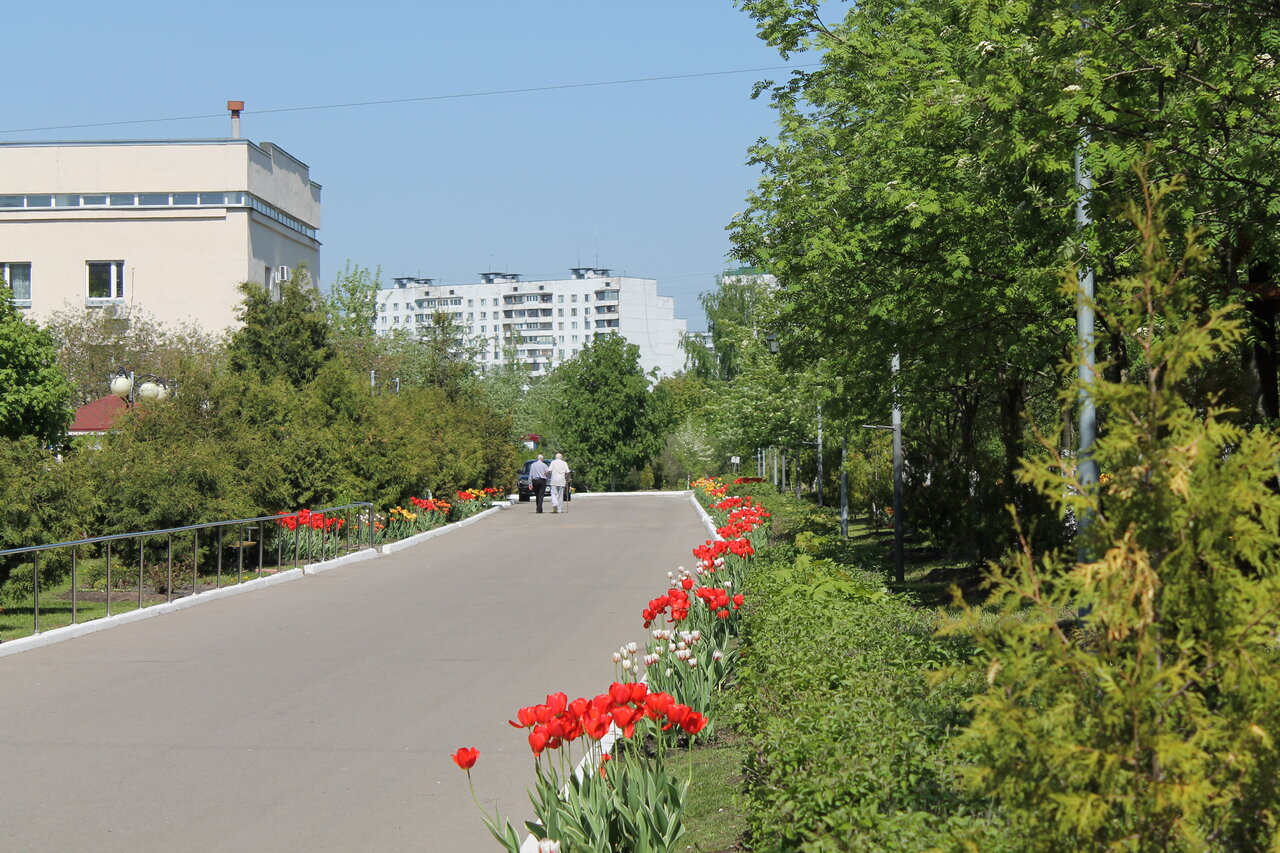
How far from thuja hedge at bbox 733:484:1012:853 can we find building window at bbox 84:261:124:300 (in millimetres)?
51877

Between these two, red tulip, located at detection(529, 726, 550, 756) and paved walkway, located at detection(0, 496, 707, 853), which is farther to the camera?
paved walkway, located at detection(0, 496, 707, 853)

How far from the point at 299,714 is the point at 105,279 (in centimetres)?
5112

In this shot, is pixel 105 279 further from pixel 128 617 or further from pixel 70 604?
pixel 128 617

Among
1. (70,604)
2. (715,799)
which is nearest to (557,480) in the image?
(70,604)

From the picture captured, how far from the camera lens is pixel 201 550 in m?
17.8

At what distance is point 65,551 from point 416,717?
21.5ft

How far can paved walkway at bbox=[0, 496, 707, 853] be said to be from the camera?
6754 mm

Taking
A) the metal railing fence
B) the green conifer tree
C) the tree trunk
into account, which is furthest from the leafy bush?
the metal railing fence

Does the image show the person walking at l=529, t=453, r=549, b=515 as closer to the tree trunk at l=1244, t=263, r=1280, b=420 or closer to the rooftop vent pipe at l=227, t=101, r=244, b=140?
the rooftop vent pipe at l=227, t=101, r=244, b=140

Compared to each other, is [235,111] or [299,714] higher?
[235,111]

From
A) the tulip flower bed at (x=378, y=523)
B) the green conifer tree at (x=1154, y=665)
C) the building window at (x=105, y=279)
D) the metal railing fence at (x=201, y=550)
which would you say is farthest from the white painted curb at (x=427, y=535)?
the building window at (x=105, y=279)

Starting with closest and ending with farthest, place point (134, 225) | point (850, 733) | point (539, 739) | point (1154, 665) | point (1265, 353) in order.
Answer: point (1154, 665), point (539, 739), point (850, 733), point (1265, 353), point (134, 225)

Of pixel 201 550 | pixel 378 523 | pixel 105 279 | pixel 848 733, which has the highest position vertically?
pixel 105 279

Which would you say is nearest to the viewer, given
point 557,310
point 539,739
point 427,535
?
point 539,739
